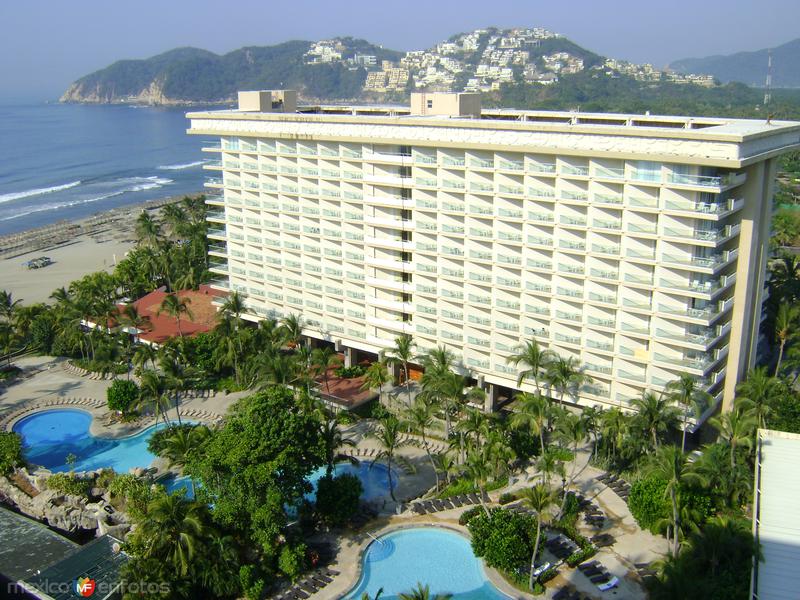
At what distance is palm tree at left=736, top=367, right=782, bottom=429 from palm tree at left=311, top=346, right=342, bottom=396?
26.4 metres

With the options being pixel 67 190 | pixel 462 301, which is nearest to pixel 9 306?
pixel 462 301

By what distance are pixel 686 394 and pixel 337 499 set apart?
1945 centimetres

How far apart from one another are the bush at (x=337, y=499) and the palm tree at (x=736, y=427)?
19.6m

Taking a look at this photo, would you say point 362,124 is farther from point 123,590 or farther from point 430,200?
point 123,590

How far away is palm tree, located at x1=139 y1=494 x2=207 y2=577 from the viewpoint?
32781mm

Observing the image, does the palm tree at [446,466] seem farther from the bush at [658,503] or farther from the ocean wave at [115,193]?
the ocean wave at [115,193]

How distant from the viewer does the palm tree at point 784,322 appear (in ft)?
166

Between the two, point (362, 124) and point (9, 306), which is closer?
point (362, 124)

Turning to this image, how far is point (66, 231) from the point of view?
390 feet

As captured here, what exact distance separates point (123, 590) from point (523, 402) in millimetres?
23213

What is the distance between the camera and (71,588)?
33.2m

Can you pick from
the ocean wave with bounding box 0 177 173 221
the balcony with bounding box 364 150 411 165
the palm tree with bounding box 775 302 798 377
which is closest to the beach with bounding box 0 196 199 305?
the ocean wave with bounding box 0 177 173 221

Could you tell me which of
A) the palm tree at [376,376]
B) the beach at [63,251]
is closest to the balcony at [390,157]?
the palm tree at [376,376]

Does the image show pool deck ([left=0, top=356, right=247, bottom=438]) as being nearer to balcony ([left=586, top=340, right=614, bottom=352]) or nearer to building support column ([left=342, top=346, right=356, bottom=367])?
building support column ([left=342, top=346, right=356, bottom=367])
